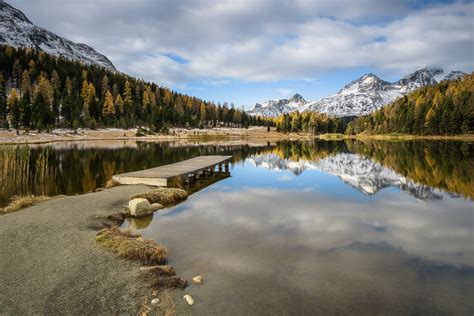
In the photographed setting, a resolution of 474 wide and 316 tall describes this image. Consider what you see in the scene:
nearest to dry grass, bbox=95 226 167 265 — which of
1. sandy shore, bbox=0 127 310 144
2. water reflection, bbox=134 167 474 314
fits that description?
water reflection, bbox=134 167 474 314

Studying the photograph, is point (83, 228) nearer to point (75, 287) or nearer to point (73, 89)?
point (75, 287)

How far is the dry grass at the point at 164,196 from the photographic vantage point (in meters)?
19.3

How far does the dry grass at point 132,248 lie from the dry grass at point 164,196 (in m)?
6.74

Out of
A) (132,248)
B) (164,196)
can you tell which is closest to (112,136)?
(164,196)

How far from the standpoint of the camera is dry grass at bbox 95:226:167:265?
33.9 feet

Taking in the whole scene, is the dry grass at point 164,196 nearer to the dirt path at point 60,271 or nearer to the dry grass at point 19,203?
the dirt path at point 60,271

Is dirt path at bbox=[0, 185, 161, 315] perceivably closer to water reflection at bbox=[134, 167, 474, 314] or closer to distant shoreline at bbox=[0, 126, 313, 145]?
water reflection at bbox=[134, 167, 474, 314]

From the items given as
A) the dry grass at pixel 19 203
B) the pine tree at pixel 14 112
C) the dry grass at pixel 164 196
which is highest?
the pine tree at pixel 14 112

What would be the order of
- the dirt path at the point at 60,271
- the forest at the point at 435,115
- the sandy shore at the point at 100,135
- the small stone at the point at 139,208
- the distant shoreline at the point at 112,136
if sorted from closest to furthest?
the dirt path at the point at 60,271
the small stone at the point at 139,208
the sandy shore at the point at 100,135
the distant shoreline at the point at 112,136
the forest at the point at 435,115

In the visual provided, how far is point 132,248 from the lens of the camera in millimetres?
10750

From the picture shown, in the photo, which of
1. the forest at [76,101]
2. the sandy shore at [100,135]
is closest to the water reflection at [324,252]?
the sandy shore at [100,135]

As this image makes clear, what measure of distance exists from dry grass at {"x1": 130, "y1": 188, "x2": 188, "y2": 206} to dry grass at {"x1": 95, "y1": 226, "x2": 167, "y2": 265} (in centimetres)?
674

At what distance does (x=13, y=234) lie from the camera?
39.1 ft

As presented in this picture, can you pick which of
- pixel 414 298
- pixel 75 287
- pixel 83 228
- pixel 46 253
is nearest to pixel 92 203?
pixel 83 228
